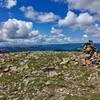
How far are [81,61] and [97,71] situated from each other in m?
12.3

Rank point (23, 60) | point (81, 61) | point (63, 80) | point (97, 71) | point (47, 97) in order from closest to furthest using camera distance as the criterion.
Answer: point (47, 97) < point (63, 80) < point (97, 71) < point (81, 61) < point (23, 60)

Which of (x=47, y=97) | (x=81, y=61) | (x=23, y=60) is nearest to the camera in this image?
(x=47, y=97)

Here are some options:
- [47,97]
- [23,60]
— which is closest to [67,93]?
[47,97]

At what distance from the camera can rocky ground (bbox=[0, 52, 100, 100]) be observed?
243 feet

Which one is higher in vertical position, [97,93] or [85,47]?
[85,47]

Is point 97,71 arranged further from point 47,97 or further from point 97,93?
point 47,97

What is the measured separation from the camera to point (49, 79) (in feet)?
281

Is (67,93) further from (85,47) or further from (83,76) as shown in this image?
(85,47)

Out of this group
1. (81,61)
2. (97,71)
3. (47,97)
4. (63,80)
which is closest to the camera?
(47,97)

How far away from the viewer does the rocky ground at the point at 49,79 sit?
73938 millimetres

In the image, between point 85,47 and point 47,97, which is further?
point 85,47

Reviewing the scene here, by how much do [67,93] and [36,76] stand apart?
1841 centimetres

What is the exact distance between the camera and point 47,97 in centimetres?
7156

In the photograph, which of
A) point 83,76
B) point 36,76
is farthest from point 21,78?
point 83,76
